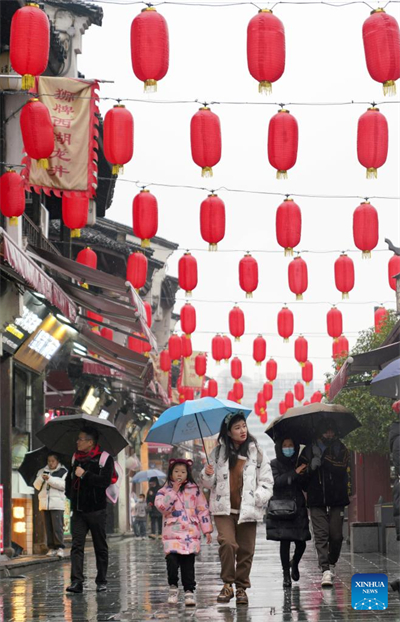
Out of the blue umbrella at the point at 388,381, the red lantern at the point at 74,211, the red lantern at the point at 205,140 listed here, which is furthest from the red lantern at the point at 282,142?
the red lantern at the point at 74,211

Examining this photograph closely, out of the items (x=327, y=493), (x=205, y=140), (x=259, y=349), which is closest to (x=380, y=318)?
(x=259, y=349)

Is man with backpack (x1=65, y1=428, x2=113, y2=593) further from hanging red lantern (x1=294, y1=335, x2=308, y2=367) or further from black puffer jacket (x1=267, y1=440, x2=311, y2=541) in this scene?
hanging red lantern (x1=294, y1=335, x2=308, y2=367)

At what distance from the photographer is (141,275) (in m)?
29.0

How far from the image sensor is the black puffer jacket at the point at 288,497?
44.5 feet

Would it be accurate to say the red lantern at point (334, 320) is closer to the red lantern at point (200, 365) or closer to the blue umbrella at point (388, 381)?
the red lantern at point (200, 365)

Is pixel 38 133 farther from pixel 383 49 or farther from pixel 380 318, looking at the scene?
pixel 380 318

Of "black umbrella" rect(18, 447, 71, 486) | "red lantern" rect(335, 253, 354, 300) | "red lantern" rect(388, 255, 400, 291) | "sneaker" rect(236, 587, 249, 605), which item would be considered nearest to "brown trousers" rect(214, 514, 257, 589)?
"sneaker" rect(236, 587, 249, 605)

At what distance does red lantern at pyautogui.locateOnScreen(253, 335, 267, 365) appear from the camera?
38.9 metres

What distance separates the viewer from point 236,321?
1363 inches

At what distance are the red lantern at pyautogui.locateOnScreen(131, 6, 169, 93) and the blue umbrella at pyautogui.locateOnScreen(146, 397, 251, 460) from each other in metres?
4.96

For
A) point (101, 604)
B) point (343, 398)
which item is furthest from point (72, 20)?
point (101, 604)

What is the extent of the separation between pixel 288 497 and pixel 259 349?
83.1 ft

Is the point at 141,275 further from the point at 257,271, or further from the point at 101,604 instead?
the point at 101,604

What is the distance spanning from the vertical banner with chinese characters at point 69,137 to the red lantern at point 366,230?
5289mm
